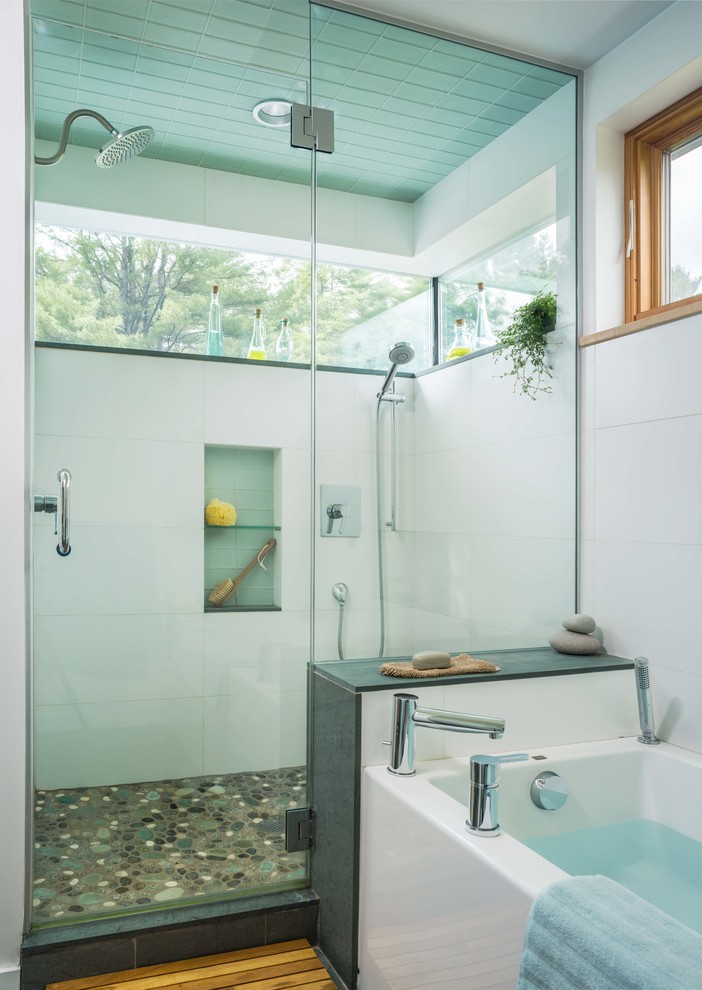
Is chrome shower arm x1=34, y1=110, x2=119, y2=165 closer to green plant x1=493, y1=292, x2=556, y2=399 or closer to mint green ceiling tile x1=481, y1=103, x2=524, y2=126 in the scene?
mint green ceiling tile x1=481, y1=103, x2=524, y2=126

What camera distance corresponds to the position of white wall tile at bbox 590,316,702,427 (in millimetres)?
2080

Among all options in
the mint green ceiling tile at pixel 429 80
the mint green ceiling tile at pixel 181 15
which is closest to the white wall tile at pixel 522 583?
the mint green ceiling tile at pixel 429 80

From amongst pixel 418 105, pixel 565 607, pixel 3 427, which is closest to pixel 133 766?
pixel 3 427

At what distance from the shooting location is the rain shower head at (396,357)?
2.22 m

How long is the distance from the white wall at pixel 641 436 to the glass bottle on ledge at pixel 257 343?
1103 millimetres

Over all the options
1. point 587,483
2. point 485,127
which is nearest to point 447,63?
point 485,127

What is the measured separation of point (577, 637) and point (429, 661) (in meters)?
0.58

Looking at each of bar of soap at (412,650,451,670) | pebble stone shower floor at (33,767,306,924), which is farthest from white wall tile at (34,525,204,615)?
bar of soap at (412,650,451,670)

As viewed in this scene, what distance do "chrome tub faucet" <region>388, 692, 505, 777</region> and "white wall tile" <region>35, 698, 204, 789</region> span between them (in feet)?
1.81

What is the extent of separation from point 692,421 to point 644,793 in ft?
3.39

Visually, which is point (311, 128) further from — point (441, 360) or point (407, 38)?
point (441, 360)

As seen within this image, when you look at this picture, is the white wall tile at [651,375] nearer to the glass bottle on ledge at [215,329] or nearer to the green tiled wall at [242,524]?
the green tiled wall at [242,524]

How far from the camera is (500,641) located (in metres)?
2.40

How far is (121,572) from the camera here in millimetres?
1987
